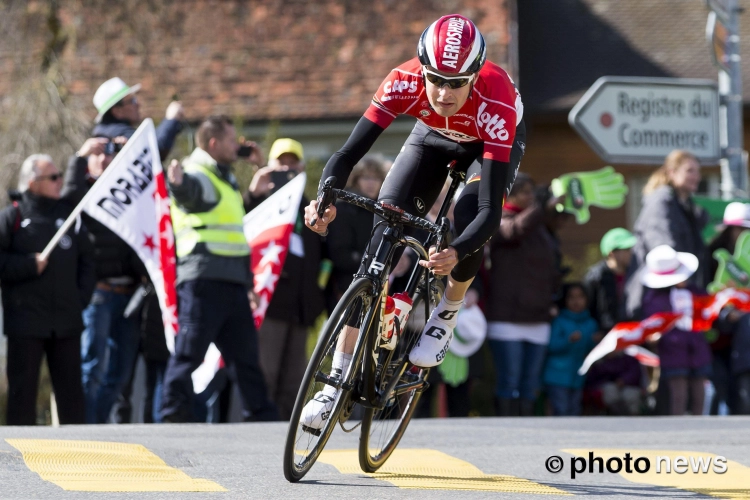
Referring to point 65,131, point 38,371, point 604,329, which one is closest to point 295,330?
point 38,371

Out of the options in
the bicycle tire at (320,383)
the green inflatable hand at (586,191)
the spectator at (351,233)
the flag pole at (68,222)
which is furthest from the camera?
the green inflatable hand at (586,191)

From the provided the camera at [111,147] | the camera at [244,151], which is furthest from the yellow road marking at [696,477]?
the camera at [111,147]

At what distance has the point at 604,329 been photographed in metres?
12.1

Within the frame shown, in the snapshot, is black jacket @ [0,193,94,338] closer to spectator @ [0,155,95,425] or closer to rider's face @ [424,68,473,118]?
spectator @ [0,155,95,425]

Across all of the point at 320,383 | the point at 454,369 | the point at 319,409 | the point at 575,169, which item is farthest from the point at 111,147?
the point at 575,169

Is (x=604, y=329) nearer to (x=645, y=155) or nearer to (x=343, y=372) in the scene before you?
(x=645, y=155)

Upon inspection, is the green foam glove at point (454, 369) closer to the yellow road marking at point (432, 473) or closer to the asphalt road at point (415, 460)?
the asphalt road at point (415, 460)

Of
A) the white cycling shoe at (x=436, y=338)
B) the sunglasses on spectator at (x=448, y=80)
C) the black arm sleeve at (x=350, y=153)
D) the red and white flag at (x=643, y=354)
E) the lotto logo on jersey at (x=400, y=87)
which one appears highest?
the sunglasses on spectator at (x=448, y=80)

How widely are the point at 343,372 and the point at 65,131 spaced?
1107 cm

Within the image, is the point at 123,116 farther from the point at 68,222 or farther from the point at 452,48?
the point at 452,48

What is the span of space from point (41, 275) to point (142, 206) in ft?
3.34

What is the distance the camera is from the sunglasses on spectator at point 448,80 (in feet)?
20.6

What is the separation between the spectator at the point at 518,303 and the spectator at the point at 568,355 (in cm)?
33

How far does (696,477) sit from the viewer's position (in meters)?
7.13
